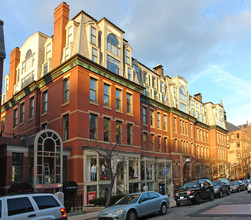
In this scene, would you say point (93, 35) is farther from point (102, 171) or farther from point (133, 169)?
point (133, 169)

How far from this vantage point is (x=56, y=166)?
2105 cm

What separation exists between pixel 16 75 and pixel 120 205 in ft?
94.5

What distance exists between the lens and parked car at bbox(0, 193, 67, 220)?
7.70 metres

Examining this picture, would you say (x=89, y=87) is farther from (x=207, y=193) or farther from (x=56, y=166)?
(x=207, y=193)

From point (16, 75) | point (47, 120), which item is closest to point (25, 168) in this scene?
point (47, 120)

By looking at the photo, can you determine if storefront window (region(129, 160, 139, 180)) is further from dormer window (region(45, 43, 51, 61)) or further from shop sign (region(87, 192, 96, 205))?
dormer window (region(45, 43, 51, 61))

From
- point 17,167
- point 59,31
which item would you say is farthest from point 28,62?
point 17,167

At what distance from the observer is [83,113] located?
23406 millimetres

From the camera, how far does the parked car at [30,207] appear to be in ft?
25.3

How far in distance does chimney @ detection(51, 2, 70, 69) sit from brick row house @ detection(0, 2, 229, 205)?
0.11 meters

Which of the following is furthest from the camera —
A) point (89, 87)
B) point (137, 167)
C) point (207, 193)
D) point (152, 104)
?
point (152, 104)

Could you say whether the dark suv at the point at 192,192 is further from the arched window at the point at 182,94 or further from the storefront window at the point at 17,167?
the arched window at the point at 182,94

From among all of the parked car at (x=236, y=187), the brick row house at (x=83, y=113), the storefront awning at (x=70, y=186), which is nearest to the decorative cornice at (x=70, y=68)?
the brick row house at (x=83, y=113)

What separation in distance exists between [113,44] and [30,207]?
22511 mm
